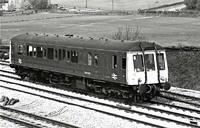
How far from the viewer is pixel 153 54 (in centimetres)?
2322

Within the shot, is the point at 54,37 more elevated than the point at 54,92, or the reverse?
the point at 54,37

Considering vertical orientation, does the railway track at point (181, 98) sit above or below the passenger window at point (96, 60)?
below

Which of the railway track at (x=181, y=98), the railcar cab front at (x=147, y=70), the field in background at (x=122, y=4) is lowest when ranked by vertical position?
the railway track at (x=181, y=98)

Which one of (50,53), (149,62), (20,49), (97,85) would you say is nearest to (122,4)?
(20,49)

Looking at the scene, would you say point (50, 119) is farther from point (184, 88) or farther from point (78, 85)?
point (184, 88)

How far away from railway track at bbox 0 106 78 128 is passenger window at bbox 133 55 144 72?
5.34m

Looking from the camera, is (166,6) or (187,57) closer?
(187,57)

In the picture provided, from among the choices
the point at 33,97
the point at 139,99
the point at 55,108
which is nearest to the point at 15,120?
the point at 55,108

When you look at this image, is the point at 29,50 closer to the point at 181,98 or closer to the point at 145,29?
the point at 181,98

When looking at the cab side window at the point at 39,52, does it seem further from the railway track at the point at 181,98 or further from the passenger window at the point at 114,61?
the railway track at the point at 181,98

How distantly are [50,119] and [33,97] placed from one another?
5265 mm

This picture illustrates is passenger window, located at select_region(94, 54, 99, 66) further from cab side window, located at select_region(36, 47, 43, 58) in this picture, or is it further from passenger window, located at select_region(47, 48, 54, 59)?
cab side window, located at select_region(36, 47, 43, 58)

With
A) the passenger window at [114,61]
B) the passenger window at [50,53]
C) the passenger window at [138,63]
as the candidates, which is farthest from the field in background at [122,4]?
the passenger window at [138,63]

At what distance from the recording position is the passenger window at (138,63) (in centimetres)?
2261
